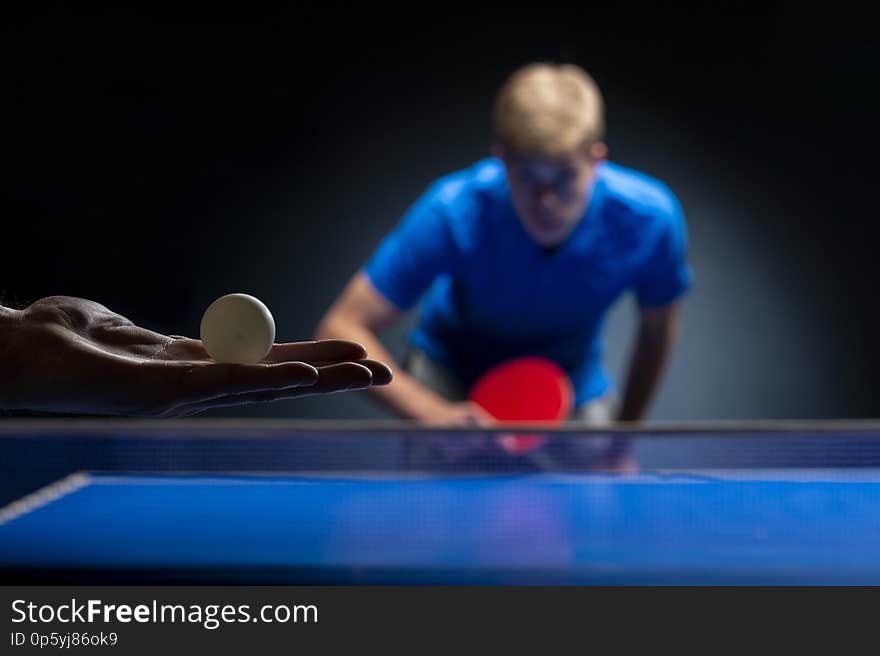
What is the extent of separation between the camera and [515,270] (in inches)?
139

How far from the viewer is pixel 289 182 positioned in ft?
17.9

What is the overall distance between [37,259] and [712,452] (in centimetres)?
381

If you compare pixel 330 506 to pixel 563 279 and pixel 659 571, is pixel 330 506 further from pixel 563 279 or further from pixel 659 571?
pixel 563 279

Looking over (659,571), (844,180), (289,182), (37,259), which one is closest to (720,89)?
(844,180)

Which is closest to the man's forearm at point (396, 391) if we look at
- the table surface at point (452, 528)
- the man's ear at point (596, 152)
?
the table surface at point (452, 528)

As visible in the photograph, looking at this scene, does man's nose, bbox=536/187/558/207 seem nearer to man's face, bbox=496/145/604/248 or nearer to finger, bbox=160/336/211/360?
man's face, bbox=496/145/604/248

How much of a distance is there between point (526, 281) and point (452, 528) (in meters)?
1.46

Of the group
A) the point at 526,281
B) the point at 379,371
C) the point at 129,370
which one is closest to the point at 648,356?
the point at 526,281

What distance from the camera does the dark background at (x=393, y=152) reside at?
17.5 ft

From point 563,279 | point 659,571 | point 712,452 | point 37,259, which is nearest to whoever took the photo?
point 659,571

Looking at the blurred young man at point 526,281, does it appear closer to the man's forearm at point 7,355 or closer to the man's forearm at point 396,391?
the man's forearm at point 396,391

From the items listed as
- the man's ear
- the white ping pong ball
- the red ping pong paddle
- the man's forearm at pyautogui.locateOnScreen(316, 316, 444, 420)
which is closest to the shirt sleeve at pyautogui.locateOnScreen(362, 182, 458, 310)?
the man's forearm at pyautogui.locateOnScreen(316, 316, 444, 420)

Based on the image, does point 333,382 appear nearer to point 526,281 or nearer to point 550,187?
point 550,187

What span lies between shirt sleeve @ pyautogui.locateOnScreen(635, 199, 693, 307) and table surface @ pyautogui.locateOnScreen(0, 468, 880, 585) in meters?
0.79
